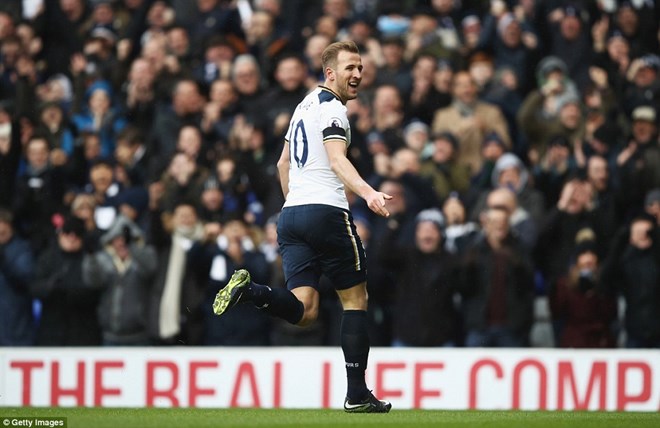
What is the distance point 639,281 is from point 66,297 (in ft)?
16.8

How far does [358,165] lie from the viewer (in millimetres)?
12617

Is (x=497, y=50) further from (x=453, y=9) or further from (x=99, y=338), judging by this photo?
(x=99, y=338)

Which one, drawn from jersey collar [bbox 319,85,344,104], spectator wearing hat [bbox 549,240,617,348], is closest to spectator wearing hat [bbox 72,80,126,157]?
spectator wearing hat [bbox 549,240,617,348]

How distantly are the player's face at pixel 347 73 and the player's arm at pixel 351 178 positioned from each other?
1.32ft

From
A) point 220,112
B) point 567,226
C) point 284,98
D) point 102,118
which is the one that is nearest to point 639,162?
point 567,226

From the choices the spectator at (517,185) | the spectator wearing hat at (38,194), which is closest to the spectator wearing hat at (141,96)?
the spectator wearing hat at (38,194)

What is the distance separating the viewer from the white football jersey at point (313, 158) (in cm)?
782

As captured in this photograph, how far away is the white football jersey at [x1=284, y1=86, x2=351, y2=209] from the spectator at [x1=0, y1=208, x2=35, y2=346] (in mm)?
5163

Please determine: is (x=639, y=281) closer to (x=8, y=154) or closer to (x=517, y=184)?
(x=517, y=184)

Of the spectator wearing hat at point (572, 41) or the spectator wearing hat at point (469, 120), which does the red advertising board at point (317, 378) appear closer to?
the spectator wearing hat at point (469, 120)

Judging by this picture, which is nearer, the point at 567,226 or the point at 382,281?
the point at 382,281

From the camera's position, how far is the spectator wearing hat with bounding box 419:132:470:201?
12852mm

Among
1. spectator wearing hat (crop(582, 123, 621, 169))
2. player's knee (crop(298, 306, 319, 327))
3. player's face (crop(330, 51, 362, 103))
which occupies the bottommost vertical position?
player's knee (crop(298, 306, 319, 327))

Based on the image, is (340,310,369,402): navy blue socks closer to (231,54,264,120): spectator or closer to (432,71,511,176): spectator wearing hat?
(432,71,511,176): spectator wearing hat
